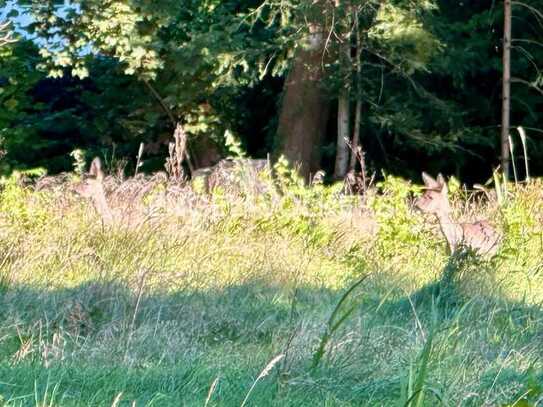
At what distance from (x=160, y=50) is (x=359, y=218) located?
8.29 meters

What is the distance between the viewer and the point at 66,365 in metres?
5.33

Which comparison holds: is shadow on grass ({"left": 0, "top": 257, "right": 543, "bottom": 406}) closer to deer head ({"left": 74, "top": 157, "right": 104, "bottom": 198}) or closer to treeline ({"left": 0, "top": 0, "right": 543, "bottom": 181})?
deer head ({"left": 74, "top": 157, "right": 104, "bottom": 198})

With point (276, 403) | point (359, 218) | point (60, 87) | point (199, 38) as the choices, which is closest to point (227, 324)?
point (276, 403)

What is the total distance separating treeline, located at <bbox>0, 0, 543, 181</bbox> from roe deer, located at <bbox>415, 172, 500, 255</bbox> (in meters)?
6.34

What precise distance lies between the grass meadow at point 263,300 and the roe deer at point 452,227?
0.19m

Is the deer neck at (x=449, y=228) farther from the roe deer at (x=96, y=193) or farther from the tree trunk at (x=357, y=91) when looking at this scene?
the tree trunk at (x=357, y=91)

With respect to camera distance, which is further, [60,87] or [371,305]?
[60,87]

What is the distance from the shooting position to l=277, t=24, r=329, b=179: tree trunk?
17455 millimetres

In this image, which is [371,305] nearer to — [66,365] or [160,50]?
[66,365]

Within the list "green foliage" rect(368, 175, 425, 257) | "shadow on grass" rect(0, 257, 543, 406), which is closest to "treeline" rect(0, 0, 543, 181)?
"green foliage" rect(368, 175, 425, 257)

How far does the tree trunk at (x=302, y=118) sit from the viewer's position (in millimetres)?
17455

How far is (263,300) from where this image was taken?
24.9ft

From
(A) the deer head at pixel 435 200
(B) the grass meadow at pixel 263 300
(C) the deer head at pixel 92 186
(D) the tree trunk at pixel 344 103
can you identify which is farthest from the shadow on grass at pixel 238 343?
(D) the tree trunk at pixel 344 103

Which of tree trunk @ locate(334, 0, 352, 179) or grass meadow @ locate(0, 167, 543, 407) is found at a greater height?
tree trunk @ locate(334, 0, 352, 179)
